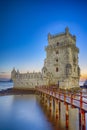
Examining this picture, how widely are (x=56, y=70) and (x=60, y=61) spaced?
2311 mm

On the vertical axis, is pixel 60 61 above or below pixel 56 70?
above

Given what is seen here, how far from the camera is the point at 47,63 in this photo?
117ft

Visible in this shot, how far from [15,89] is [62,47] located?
14.4 meters

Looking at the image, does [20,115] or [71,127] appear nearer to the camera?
[71,127]

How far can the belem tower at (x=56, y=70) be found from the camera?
102 feet

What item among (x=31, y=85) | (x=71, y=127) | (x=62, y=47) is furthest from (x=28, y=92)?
(x=71, y=127)

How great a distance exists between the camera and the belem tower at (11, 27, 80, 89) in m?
31.2

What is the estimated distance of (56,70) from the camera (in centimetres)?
3347

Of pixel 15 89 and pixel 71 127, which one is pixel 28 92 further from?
pixel 71 127

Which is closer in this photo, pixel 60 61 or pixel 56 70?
pixel 60 61

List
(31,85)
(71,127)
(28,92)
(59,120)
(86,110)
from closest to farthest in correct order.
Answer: (86,110) → (71,127) → (59,120) → (28,92) → (31,85)

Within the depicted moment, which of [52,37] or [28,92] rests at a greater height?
[52,37]

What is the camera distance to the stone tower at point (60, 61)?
31.2 meters

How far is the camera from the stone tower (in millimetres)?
31203
